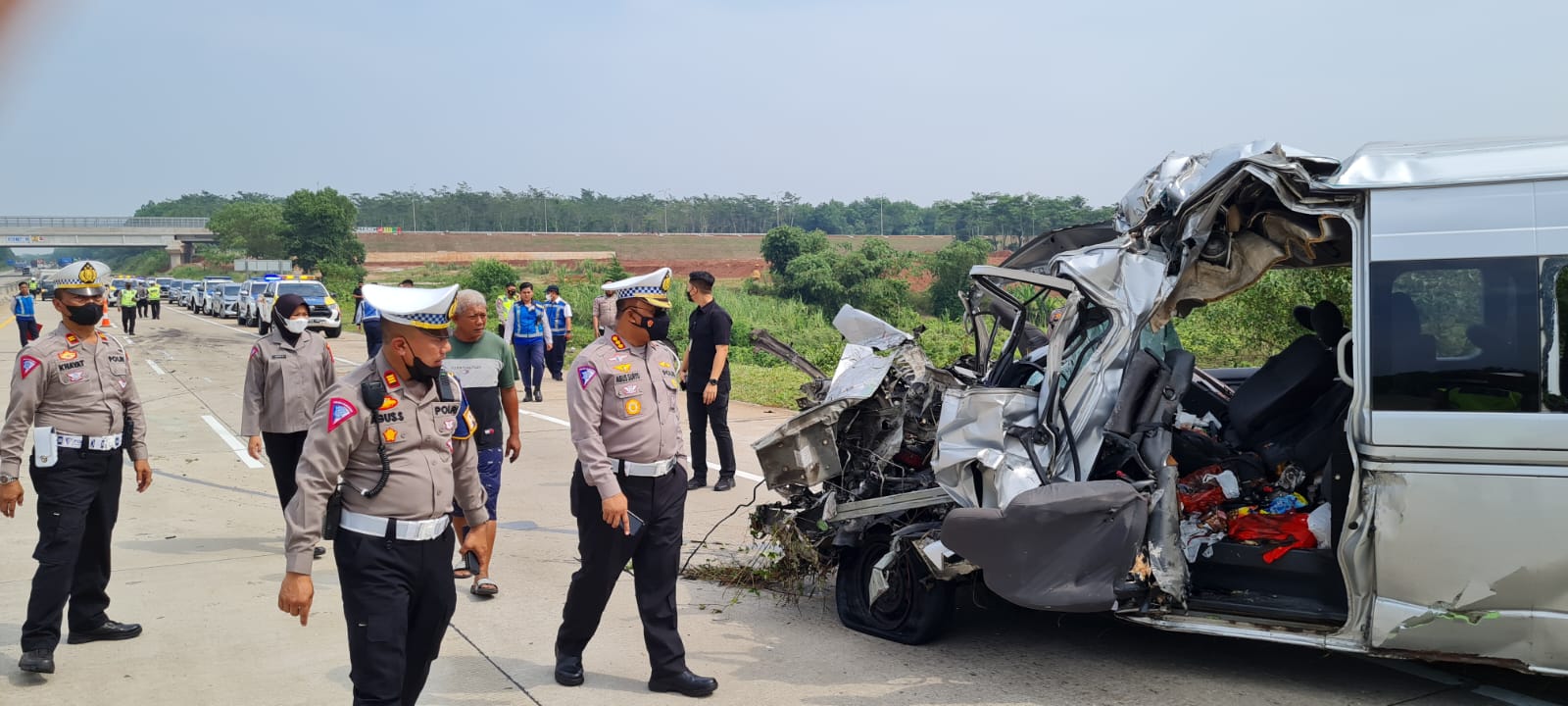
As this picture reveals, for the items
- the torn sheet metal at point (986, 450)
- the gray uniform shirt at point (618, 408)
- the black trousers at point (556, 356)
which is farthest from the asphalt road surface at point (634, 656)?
the black trousers at point (556, 356)

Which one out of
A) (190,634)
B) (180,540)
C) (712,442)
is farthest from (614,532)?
(712,442)

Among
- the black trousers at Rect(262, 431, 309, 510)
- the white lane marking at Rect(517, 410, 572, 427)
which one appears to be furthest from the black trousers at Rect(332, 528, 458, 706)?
the white lane marking at Rect(517, 410, 572, 427)

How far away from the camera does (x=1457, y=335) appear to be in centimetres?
464

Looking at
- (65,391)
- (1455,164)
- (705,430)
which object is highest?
(1455,164)

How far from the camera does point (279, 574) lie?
7613 mm

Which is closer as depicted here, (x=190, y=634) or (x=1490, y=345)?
(x=1490, y=345)

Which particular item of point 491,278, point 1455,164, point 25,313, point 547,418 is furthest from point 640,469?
point 491,278

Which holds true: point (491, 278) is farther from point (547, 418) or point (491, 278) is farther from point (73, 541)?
point (73, 541)

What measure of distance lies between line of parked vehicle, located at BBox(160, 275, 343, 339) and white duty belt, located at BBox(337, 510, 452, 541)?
14222mm

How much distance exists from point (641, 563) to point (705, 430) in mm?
4965

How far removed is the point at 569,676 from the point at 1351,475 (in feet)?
11.5

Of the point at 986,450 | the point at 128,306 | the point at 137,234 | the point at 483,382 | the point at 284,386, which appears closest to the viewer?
the point at 986,450

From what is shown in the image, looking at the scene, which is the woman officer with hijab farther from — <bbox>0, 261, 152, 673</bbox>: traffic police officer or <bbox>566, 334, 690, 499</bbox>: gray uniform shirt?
<bbox>566, 334, 690, 499</bbox>: gray uniform shirt

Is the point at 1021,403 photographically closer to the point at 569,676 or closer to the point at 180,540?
the point at 569,676
